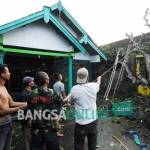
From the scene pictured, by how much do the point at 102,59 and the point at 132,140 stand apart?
7.15m

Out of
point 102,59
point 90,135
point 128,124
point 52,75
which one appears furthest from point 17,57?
point 90,135

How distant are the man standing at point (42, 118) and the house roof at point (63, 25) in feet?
16.4

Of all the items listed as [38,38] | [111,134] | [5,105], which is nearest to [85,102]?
[5,105]

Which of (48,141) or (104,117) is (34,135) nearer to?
(48,141)

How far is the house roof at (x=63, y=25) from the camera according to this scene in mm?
9773

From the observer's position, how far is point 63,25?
11.5 meters

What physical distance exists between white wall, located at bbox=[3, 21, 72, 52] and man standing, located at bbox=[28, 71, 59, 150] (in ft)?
17.3

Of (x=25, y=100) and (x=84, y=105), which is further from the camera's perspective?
(x=25, y=100)

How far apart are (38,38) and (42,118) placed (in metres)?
6.26

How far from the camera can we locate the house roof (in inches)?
385

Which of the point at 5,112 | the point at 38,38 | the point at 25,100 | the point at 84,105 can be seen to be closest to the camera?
the point at 5,112

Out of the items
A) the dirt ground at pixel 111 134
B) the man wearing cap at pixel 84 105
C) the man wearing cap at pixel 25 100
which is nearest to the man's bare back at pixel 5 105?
the man wearing cap at pixel 25 100

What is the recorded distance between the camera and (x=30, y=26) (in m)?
10.5

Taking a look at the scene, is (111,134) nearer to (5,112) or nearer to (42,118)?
(42,118)
